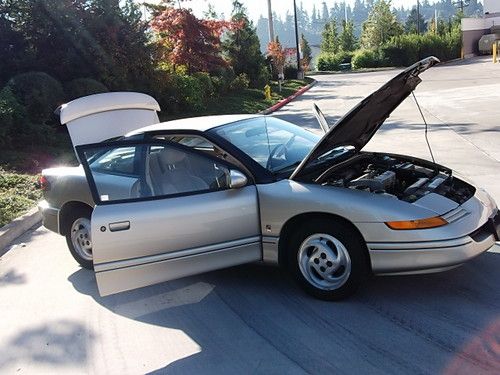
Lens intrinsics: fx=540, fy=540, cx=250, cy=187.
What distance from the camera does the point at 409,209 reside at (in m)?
3.79

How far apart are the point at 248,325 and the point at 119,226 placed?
1.23 m

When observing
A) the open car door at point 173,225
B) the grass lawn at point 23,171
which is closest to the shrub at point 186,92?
the grass lawn at point 23,171

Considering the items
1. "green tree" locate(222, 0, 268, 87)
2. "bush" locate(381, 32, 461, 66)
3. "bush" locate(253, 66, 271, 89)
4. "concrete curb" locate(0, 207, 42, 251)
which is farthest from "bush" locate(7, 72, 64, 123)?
"bush" locate(381, 32, 461, 66)

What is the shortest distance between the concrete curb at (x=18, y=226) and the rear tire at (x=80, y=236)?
1630 millimetres

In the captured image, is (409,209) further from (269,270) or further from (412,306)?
(269,270)

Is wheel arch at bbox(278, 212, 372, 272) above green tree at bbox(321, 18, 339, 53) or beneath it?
above

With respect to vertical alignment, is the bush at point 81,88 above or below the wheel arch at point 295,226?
above

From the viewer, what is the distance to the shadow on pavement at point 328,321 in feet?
11.0

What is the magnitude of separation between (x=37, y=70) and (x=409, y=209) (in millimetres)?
13591

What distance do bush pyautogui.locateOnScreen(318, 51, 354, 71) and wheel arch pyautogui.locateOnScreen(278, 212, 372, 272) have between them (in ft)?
183

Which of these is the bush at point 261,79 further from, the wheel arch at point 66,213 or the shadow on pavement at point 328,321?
the shadow on pavement at point 328,321

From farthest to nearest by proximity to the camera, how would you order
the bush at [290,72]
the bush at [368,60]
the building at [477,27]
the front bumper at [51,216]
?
the building at [477,27], the bush at [368,60], the bush at [290,72], the front bumper at [51,216]

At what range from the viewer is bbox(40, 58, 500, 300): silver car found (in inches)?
150

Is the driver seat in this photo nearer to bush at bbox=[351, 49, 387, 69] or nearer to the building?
bush at bbox=[351, 49, 387, 69]
